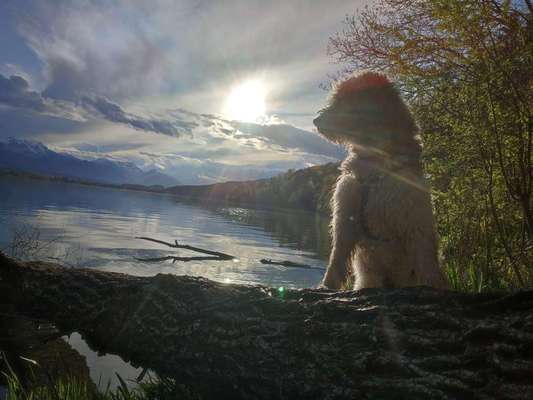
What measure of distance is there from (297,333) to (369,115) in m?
3.86

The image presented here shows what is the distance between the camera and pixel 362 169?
5.48 metres

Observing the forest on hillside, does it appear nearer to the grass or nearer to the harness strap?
the harness strap

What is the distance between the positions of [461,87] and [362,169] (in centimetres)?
476

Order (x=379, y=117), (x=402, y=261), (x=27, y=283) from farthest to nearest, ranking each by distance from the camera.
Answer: (x=379, y=117) → (x=402, y=261) → (x=27, y=283)

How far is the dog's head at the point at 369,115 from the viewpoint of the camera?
5387mm

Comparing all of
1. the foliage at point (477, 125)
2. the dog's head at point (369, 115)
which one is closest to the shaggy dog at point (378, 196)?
the dog's head at point (369, 115)

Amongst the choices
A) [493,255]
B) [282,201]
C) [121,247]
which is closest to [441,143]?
[493,255]

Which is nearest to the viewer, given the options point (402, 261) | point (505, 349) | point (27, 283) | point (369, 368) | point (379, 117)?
point (505, 349)

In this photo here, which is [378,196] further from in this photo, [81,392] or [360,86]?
[81,392]

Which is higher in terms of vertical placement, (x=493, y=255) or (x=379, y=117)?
(x=379, y=117)

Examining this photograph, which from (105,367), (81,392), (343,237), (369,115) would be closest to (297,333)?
(81,392)

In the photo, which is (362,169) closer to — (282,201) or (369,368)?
(369,368)

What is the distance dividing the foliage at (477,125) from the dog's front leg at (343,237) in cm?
318

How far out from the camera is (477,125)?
810cm
